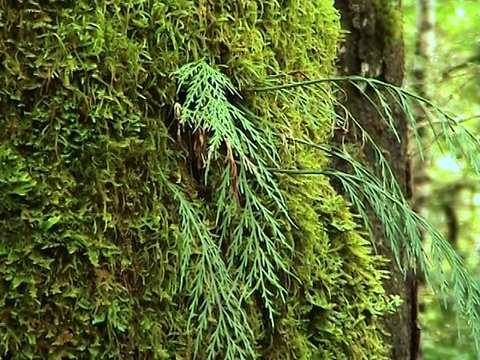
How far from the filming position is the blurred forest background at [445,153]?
9.53 feet

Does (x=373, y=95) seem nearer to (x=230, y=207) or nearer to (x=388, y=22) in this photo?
(x=388, y=22)

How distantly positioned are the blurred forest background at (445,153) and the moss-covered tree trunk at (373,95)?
143 cm

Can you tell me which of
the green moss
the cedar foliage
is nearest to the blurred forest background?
the green moss

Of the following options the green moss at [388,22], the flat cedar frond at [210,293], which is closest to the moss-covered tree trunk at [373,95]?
the green moss at [388,22]

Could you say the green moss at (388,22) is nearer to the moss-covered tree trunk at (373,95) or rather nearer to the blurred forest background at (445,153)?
the moss-covered tree trunk at (373,95)

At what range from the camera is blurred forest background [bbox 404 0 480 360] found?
2.91 metres

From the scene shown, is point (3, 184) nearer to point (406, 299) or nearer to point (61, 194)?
point (61, 194)

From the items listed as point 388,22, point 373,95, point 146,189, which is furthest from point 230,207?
point 388,22

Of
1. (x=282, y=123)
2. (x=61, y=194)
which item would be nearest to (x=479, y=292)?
(x=282, y=123)

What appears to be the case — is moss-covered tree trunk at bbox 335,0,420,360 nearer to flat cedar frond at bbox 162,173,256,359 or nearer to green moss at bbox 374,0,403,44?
green moss at bbox 374,0,403,44

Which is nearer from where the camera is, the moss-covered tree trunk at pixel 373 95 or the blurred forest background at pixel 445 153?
the moss-covered tree trunk at pixel 373 95

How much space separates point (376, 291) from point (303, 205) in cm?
23

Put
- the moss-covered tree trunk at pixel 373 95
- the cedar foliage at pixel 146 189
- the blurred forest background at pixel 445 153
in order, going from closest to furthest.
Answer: the cedar foliage at pixel 146 189
the moss-covered tree trunk at pixel 373 95
the blurred forest background at pixel 445 153

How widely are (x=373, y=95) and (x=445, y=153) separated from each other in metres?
1.72
